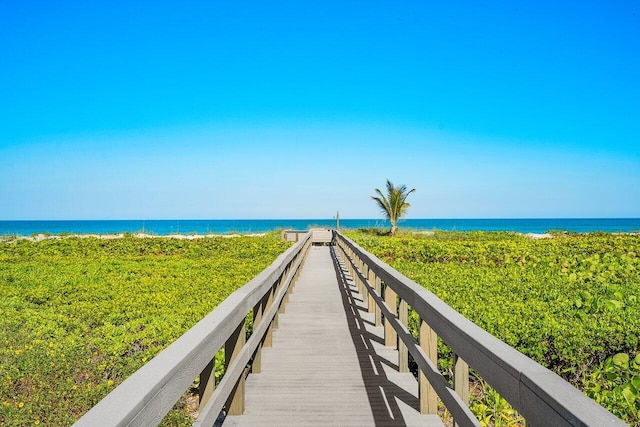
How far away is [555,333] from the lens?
4977mm

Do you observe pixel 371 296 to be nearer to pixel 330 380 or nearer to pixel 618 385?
pixel 330 380

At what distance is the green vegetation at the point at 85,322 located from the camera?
13.6 feet

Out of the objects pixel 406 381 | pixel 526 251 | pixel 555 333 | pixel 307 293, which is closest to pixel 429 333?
pixel 406 381

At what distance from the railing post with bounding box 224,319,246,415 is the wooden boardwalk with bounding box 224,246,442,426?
0.21 ft

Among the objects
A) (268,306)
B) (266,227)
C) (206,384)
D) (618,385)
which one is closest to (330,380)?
(268,306)

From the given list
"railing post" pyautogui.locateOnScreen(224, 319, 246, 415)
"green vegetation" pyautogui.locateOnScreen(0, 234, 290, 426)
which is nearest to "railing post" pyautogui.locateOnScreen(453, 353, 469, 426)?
"railing post" pyautogui.locateOnScreen(224, 319, 246, 415)

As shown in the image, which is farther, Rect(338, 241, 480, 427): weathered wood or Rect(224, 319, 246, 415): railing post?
Rect(224, 319, 246, 415): railing post

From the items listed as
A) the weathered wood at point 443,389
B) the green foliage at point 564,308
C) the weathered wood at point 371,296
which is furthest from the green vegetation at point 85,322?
the green foliage at point 564,308

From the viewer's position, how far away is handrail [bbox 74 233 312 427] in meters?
1.31

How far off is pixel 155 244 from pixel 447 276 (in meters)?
14.9

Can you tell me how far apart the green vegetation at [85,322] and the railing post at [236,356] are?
0.65m

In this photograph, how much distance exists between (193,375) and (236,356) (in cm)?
113

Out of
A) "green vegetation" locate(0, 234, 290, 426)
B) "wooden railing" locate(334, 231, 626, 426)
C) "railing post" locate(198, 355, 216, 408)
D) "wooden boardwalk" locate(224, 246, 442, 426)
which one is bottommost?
"green vegetation" locate(0, 234, 290, 426)

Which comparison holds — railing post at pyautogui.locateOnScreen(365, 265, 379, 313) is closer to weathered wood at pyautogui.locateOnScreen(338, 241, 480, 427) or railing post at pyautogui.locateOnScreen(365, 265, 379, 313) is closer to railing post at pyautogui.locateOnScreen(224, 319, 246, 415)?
weathered wood at pyautogui.locateOnScreen(338, 241, 480, 427)
